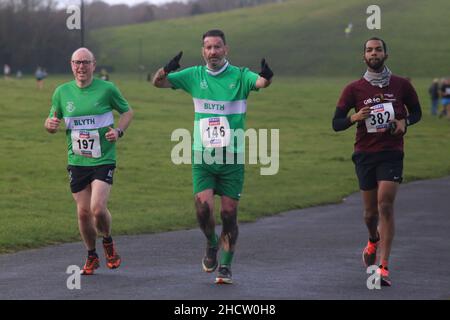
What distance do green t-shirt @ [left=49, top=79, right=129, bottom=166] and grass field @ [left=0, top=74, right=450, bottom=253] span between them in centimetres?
299

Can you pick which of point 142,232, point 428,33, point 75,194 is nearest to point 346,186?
point 142,232

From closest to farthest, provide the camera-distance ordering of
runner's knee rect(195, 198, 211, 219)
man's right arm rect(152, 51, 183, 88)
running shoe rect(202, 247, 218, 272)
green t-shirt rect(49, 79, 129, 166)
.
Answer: man's right arm rect(152, 51, 183, 88) < runner's knee rect(195, 198, 211, 219) < running shoe rect(202, 247, 218, 272) < green t-shirt rect(49, 79, 129, 166)

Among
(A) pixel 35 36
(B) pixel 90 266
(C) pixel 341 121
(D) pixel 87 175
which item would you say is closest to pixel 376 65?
(C) pixel 341 121

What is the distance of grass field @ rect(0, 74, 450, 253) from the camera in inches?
679

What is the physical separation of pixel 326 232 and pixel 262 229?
1.04 m

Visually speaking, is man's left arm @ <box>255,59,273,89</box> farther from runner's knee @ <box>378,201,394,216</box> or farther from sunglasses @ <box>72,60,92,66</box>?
sunglasses @ <box>72,60,92,66</box>

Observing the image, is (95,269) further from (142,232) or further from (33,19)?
(33,19)

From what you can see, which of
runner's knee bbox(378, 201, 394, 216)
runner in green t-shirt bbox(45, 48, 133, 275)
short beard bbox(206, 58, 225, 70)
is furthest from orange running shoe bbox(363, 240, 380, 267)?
runner in green t-shirt bbox(45, 48, 133, 275)

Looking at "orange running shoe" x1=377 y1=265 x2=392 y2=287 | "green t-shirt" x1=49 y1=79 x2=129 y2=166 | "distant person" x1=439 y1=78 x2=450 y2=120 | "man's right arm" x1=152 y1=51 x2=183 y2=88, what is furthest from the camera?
"distant person" x1=439 y1=78 x2=450 y2=120

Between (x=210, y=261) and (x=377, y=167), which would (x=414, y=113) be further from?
(x=210, y=261)

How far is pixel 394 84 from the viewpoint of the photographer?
10922 mm

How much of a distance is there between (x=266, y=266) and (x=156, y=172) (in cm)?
1473

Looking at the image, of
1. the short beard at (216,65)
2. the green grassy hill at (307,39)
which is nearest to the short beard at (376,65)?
the short beard at (216,65)

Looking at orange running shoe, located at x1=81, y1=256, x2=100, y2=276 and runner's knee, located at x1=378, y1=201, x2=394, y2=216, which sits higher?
runner's knee, located at x1=378, y1=201, x2=394, y2=216
